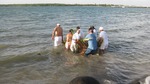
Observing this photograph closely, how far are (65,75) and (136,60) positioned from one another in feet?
14.3

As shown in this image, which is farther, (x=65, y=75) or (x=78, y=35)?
(x=78, y=35)

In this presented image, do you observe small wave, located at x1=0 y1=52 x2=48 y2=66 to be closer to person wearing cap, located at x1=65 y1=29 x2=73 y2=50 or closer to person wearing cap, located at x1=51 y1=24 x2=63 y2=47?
person wearing cap, located at x1=65 y1=29 x2=73 y2=50

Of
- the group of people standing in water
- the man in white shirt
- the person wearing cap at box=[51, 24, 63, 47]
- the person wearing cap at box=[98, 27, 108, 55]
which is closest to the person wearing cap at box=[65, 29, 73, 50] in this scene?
the group of people standing in water

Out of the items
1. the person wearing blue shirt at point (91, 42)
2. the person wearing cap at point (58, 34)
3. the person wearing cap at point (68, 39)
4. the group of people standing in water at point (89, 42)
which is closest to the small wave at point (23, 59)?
the person wearing cap at point (68, 39)

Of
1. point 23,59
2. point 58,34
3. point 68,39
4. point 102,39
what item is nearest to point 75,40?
point 68,39

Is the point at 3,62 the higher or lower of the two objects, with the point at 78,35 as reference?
lower

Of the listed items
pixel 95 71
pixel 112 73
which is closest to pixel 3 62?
pixel 95 71

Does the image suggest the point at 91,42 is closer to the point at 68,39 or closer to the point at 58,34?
the point at 68,39

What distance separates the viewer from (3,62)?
11.3 m

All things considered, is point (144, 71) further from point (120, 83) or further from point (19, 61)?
point (19, 61)

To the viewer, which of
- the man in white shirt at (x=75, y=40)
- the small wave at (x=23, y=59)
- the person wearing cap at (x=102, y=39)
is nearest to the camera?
the small wave at (x=23, y=59)

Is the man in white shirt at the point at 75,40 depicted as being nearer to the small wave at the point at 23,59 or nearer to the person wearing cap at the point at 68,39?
the person wearing cap at the point at 68,39

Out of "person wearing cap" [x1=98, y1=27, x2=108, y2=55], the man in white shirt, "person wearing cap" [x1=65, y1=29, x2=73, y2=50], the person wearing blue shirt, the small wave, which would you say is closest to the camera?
the small wave

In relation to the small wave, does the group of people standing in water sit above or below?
above
